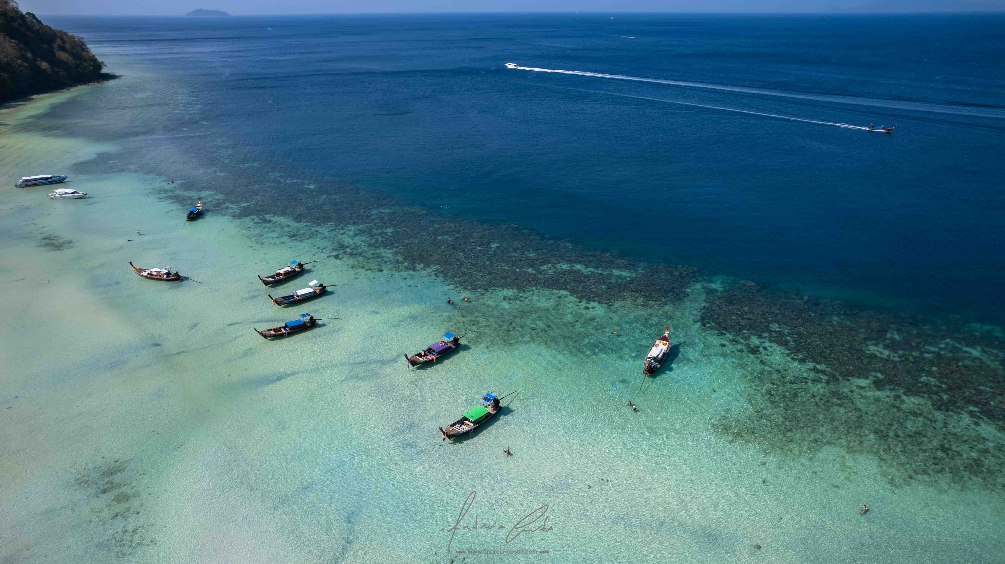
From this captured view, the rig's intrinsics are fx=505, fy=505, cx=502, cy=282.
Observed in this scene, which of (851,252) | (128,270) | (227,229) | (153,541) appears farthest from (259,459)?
(851,252)

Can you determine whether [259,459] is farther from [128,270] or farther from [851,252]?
[851,252]

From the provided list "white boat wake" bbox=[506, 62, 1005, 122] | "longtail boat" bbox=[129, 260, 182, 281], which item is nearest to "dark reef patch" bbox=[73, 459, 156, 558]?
"longtail boat" bbox=[129, 260, 182, 281]

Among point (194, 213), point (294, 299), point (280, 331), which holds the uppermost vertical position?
point (194, 213)

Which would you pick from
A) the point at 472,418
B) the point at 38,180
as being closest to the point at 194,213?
the point at 38,180

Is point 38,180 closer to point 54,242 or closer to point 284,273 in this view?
point 54,242

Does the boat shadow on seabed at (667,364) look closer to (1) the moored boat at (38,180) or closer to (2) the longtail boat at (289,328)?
(2) the longtail boat at (289,328)

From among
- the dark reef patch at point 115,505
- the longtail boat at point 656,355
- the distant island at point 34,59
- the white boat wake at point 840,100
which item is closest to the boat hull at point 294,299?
the dark reef patch at point 115,505
